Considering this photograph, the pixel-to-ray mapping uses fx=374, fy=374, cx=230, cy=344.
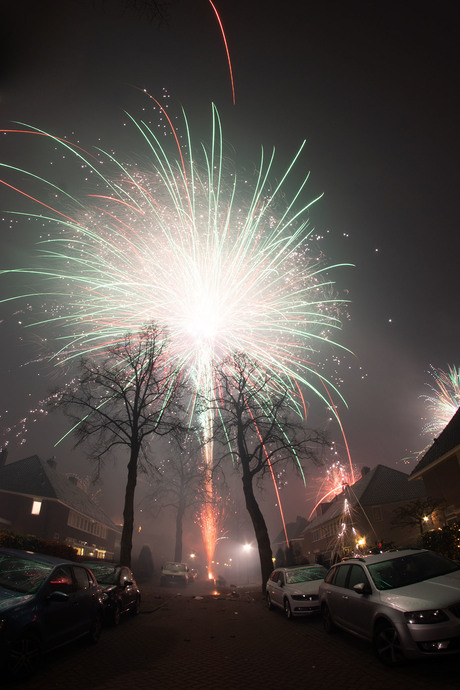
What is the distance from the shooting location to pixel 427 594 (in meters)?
5.34

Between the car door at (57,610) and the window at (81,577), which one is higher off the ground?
the window at (81,577)

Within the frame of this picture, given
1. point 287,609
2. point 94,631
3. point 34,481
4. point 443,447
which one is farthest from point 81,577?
point 34,481

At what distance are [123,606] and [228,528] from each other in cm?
7451

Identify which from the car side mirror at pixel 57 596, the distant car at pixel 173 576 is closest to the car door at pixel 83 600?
the car side mirror at pixel 57 596

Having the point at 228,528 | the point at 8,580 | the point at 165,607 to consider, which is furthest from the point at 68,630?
the point at 228,528

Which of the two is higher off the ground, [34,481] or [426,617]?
[34,481]

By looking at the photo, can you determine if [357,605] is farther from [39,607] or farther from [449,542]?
[449,542]

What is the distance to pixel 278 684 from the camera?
485 centimetres

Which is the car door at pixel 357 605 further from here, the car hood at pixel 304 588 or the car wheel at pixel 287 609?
the car wheel at pixel 287 609

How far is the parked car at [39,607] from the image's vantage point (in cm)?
468

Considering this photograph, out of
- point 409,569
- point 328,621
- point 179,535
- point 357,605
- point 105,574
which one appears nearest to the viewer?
point 409,569

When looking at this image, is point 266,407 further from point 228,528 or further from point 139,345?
point 228,528

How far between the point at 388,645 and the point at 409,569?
4.38 feet

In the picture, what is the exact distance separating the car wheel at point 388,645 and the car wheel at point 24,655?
481cm
